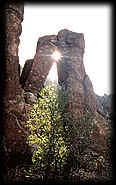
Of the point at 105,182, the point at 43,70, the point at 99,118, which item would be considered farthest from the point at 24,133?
the point at 99,118

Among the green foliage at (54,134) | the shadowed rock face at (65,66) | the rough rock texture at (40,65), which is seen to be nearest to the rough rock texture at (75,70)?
the shadowed rock face at (65,66)

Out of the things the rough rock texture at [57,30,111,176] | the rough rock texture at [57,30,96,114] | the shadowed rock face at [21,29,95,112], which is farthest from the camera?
the rough rock texture at [57,30,96,114]

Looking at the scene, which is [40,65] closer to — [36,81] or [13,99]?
[36,81]

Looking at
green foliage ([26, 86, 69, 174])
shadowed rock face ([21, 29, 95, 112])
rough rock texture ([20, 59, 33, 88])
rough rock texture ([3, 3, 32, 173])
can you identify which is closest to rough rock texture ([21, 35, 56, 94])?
shadowed rock face ([21, 29, 95, 112])

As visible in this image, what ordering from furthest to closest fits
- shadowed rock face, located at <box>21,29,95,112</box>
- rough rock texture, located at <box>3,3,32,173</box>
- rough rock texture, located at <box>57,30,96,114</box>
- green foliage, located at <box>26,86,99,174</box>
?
1. rough rock texture, located at <box>57,30,96,114</box>
2. shadowed rock face, located at <box>21,29,95,112</box>
3. rough rock texture, located at <box>3,3,32,173</box>
4. green foliage, located at <box>26,86,99,174</box>

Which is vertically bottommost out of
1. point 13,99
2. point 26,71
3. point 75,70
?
point 13,99

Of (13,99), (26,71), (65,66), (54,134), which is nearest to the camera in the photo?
(54,134)

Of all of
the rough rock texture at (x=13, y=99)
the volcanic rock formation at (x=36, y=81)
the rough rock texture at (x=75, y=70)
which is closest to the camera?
the rough rock texture at (x=13, y=99)

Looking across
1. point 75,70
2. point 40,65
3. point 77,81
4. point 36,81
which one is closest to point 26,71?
point 40,65

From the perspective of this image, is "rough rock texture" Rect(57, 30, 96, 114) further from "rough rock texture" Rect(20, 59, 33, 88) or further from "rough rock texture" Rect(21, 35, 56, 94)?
"rough rock texture" Rect(20, 59, 33, 88)

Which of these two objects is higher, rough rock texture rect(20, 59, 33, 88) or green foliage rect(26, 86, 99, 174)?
rough rock texture rect(20, 59, 33, 88)

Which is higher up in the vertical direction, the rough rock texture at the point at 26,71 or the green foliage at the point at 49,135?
the rough rock texture at the point at 26,71

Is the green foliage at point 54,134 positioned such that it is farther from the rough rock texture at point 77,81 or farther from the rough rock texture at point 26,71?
the rough rock texture at point 26,71

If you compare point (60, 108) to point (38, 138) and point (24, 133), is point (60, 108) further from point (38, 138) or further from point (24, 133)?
point (24, 133)
